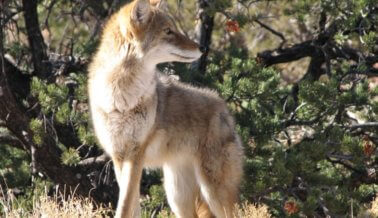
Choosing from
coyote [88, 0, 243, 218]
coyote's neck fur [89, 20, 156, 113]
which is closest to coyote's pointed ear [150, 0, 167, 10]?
coyote [88, 0, 243, 218]

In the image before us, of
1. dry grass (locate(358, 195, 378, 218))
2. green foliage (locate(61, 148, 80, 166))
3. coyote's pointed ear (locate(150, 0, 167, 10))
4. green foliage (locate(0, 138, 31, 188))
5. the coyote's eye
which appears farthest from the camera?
green foliage (locate(0, 138, 31, 188))

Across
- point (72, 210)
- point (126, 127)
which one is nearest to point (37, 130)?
point (126, 127)

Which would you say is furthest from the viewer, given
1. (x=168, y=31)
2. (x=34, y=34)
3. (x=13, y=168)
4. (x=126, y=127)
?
(x=34, y=34)

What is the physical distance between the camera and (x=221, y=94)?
7898mm

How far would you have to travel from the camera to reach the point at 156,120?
21.6 feet

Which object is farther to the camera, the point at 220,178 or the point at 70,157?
the point at 70,157

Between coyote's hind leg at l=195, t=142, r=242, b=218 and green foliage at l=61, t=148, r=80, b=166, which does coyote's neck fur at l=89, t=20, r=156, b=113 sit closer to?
coyote's hind leg at l=195, t=142, r=242, b=218

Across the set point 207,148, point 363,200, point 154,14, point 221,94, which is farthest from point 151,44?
point 363,200

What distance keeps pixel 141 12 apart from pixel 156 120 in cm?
94

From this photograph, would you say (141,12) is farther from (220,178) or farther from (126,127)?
(220,178)

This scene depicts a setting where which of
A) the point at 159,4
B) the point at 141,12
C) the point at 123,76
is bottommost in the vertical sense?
the point at 123,76

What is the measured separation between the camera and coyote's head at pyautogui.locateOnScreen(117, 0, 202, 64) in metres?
6.32

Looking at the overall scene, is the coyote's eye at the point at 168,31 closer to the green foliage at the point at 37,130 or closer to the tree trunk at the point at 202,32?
the green foliage at the point at 37,130

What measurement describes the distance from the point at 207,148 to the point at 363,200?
2.11 m
